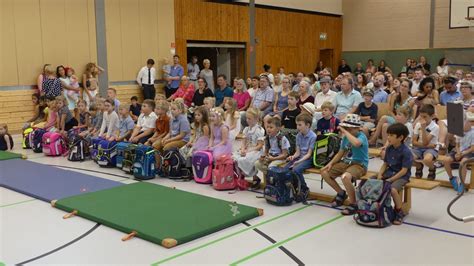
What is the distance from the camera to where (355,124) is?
17.3 ft

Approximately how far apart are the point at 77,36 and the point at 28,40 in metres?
1.36

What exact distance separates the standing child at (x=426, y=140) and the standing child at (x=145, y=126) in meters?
4.07

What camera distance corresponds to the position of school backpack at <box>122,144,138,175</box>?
23.6ft

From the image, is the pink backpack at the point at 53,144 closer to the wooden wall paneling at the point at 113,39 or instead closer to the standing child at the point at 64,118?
the standing child at the point at 64,118

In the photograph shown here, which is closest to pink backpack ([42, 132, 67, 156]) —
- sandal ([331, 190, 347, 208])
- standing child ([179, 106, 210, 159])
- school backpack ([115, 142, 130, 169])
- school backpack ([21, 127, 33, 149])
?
school backpack ([21, 127, 33, 149])

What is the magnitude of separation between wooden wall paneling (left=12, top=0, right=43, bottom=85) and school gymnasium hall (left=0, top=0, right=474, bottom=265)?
0.03 metres

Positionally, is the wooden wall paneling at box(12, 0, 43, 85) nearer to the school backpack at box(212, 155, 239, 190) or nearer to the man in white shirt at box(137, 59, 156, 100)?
the man in white shirt at box(137, 59, 156, 100)

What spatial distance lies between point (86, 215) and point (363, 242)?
9.37 ft

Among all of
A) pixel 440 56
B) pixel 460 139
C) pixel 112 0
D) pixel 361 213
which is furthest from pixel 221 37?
pixel 361 213

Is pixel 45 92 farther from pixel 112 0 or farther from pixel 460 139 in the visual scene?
pixel 460 139

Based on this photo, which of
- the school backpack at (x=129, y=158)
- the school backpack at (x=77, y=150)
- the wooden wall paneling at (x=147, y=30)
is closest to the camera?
the school backpack at (x=129, y=158)

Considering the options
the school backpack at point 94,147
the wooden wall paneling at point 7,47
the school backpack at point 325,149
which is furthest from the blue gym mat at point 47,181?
the wooden wall paneling at point 7,47

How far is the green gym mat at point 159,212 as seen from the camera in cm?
448

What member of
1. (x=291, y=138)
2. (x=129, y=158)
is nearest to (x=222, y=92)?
(x=129, y=158)
